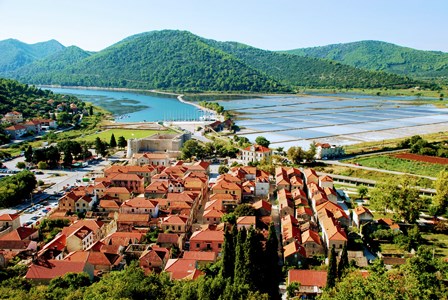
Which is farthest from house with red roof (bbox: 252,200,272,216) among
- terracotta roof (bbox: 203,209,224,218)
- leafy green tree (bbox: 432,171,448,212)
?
leafy green tree (bbox: 432,171,448,212)

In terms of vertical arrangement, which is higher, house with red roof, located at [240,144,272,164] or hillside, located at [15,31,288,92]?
hillside, located at [15,31,288,92]

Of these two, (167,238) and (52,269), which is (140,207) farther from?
(52,269)

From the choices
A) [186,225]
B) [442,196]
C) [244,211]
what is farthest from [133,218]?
[442,196]

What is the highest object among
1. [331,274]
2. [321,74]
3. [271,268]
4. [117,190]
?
[321,74]

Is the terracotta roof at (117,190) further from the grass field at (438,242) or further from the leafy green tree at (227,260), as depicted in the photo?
the grass field at (438,242)

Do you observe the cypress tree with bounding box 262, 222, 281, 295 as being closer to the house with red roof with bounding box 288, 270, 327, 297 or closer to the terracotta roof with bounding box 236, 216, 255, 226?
the house with red roof with bounding box 288, 270, 327, 297

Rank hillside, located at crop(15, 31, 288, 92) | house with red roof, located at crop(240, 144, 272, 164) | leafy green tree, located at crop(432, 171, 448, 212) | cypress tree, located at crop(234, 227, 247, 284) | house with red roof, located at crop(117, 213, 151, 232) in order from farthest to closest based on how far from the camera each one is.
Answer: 1. hillside, located at crop(15, 31, 288, 92)
2. house with red roof, located at crop(240, 144, 272, 164)
3. leafy green tree, located at crop(432, 171, 448, 212)
4. house with red roof, located at crop(117, 213, 151, 232)
5. cypress tree, located at crop(234, 227, 247, 284)

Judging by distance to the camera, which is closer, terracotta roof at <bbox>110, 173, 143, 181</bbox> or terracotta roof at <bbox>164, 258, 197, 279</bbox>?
terracotta roof at <bbox>164, 258, 197, 279</bbox>

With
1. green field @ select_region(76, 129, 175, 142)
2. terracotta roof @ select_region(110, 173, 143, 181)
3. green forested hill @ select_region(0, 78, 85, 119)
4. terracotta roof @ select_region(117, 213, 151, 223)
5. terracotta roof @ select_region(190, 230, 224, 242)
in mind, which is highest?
green forested hill @ select_region(0, 78, 85, 119)
